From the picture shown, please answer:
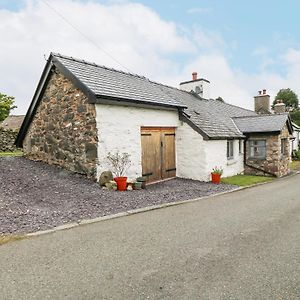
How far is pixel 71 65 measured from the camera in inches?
463

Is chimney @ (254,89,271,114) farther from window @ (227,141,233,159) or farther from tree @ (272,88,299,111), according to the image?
tree @ (272,88,299,111)

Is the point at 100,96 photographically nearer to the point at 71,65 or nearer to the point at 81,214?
the point at 71,65

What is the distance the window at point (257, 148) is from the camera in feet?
56.6

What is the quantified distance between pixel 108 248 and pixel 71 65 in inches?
358

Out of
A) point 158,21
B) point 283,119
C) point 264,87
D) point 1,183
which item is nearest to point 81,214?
point 1,183

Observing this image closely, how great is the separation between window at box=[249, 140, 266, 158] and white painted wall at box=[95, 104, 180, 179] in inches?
306

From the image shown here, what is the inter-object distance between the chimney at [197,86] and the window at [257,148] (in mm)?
6190

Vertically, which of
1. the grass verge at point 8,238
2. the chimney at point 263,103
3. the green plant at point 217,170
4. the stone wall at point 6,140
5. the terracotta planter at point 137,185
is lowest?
the grass verge at point 8,238

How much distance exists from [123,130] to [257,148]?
10.0 m

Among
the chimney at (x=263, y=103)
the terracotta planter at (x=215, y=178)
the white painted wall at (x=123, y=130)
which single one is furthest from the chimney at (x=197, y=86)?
the chimney at (x=263, y=103)

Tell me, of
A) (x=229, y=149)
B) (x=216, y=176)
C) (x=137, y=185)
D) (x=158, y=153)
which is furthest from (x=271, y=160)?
(x=137, y=185)

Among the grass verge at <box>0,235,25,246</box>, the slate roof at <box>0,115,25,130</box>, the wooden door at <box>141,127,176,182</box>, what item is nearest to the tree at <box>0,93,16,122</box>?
the slate roof at <box>0,115,25,130</box>

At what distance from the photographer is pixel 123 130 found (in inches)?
444

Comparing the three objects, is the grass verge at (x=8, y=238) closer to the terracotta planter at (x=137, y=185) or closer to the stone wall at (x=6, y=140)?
the terracotta planter at (x=137, y=185)
